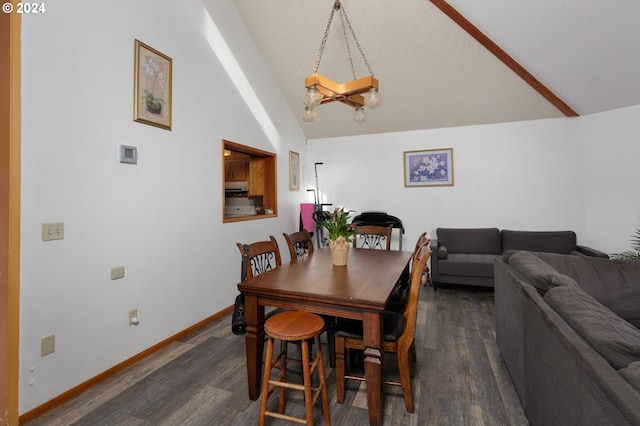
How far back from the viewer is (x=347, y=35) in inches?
139

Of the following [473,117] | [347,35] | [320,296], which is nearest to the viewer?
[320,296]

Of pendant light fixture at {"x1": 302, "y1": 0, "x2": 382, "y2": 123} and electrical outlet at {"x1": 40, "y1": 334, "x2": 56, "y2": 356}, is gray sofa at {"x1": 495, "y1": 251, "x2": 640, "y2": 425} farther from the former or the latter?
electrical outlet at {"x1": 40, "y1": 334, "x2": 56, "y2": 356}

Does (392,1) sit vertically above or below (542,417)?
above

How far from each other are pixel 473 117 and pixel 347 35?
218 cm

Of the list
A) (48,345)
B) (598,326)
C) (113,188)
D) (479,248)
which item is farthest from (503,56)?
(48,345)

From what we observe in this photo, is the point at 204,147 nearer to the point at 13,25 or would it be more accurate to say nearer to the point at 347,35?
the point at 13,25

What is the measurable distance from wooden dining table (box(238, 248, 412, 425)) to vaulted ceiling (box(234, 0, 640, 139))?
100 inches

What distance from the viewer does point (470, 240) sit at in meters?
4.33

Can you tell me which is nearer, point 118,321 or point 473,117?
point 118,321

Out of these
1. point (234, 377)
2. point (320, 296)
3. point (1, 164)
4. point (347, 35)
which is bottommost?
point (234, 377)

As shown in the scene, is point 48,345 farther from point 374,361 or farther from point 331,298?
Answer: point 374,361


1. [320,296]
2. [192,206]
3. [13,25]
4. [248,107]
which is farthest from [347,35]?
[320,296]

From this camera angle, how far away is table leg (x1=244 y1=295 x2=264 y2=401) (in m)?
1.77

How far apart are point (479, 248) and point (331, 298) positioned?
3.53 metres
